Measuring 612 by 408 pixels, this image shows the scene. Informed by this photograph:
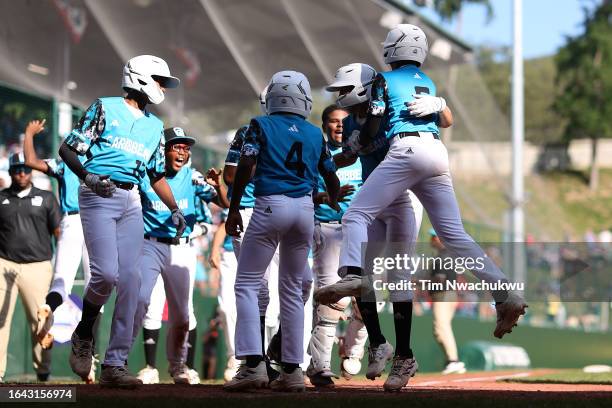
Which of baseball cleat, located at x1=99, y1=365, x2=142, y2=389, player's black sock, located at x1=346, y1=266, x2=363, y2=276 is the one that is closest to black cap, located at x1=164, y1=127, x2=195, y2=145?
baseball cleat, located at x1=99, y1=365, x2=142, y2=389

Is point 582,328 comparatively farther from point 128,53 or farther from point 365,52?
point 128,53

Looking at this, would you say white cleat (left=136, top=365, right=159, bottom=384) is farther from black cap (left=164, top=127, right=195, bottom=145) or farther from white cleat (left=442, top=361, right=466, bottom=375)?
white cleat (left=442, top=361, right=466, bottom=375)

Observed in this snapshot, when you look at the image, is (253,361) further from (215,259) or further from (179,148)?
(215,259)

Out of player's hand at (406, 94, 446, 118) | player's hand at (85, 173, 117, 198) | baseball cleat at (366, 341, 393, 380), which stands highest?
player's hand at (406, 94, 446, 118)

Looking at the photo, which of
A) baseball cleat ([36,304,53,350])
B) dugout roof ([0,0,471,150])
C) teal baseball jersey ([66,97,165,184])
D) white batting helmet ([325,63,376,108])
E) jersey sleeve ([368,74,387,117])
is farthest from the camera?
dugout roof ([0,0,471,150])

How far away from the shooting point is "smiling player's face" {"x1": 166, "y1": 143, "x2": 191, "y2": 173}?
10.3 metres

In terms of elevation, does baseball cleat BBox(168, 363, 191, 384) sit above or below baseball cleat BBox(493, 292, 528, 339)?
below

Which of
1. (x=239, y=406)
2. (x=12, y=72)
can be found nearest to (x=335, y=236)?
(x=239, y=406)

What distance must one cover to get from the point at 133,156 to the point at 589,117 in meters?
72.1

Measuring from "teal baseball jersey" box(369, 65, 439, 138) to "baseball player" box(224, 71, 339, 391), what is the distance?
50 centimetres

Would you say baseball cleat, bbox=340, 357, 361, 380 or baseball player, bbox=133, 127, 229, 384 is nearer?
baseball player, bbox=133, 127, 229, 384

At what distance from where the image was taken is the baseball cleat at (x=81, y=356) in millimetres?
8258

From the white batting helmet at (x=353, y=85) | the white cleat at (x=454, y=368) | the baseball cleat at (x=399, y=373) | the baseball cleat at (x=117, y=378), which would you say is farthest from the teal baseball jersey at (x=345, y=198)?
→ the white cleat at (x=454, y=368)

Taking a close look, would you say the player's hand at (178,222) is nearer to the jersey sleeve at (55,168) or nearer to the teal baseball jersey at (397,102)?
the teal baseball jersey at (397,102)
